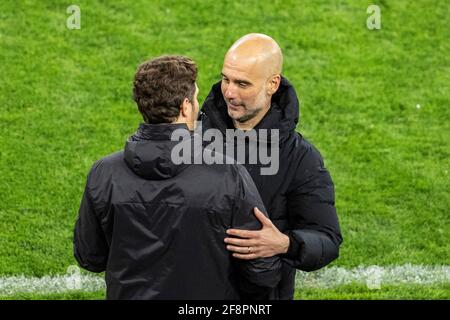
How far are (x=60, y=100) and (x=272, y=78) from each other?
5202mm

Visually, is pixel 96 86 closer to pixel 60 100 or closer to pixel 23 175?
pixel 60 100

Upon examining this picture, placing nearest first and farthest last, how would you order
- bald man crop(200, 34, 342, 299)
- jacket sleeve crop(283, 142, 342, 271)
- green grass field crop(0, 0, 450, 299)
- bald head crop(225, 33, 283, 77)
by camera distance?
1. jacket sleeve crop(283, 142, 342, 271)
2. bald man crop(200, 34, 342, 299)
3. bald head crop(225, 33, 283, 77)
4. green grass field crop(0, 0, 450, 299)

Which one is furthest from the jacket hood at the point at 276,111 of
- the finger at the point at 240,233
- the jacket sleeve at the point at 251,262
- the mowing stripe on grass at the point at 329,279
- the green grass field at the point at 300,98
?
the mowing stripe on grass at the point at 329,279

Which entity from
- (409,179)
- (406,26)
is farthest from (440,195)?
(406,26)

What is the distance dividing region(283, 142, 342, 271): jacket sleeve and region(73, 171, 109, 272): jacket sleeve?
79 centimetres

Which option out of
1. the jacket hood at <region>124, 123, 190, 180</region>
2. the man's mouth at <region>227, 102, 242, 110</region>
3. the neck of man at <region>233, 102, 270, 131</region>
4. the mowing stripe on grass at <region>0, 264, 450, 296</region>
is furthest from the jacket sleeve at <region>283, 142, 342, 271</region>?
the mowing stripe on grass at <region>0, 264, 450, 296</region>

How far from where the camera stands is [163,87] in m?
3.82

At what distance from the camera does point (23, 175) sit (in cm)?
838

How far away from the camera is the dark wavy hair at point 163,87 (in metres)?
3.83

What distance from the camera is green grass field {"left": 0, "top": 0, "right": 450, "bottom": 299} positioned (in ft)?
25.3

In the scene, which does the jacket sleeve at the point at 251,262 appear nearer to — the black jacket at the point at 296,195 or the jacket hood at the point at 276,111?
the black jacket at the point at 296,195

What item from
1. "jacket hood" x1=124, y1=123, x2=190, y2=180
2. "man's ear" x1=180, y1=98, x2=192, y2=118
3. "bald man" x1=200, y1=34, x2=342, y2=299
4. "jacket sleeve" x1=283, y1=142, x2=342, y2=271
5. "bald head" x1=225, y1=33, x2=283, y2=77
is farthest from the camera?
"bald head" x1=225, y1=33, x2=283, y2=77

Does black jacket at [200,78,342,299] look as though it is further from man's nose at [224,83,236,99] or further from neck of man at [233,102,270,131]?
man's nose at [224,83,236,99]

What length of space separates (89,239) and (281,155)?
38.7 inches
